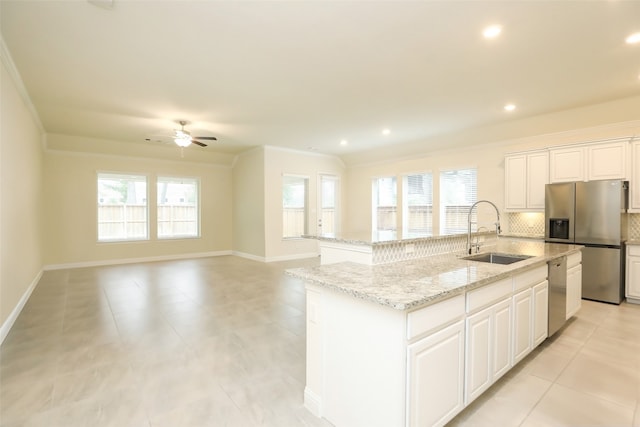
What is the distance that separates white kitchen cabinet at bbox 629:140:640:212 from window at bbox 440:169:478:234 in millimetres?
2311

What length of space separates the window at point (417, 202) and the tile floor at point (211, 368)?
11.2 ft

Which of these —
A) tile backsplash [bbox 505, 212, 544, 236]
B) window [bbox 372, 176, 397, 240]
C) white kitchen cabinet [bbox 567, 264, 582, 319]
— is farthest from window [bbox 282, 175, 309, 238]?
white kitchen cabinet [bbox 567, 264, 582, 319]

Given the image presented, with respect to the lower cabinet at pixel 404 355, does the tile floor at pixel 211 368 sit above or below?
below

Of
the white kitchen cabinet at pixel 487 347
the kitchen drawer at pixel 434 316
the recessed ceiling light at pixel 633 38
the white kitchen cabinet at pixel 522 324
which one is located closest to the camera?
the kitchen drawer at pixel 434 316

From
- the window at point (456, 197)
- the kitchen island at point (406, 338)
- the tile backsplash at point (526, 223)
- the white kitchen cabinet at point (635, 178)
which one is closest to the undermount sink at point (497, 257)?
the kitchen island at point (406, 338)

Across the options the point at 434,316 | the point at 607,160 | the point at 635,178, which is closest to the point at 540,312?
the point at 434,316

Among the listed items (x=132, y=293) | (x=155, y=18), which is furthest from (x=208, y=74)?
(x=132, y=293)

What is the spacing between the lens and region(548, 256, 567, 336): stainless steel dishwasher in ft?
9.53

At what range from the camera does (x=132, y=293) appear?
4832mm

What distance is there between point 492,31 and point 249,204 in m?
6.62

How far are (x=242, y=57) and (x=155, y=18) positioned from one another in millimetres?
858

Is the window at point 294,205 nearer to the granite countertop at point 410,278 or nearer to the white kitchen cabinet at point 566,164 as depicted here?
the white kitchen cabinet at point 566,164

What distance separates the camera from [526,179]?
5230 millimetres

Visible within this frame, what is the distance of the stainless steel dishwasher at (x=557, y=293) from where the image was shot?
2.91m
